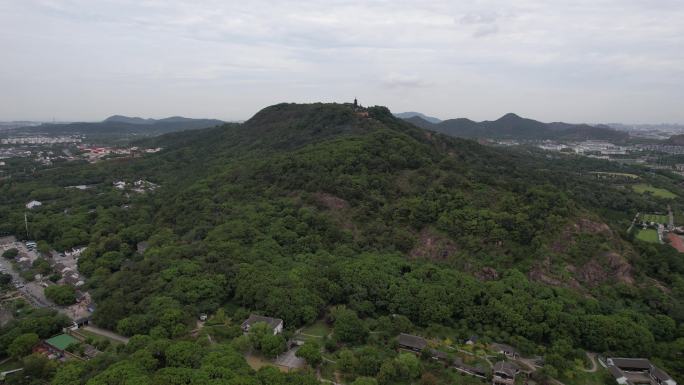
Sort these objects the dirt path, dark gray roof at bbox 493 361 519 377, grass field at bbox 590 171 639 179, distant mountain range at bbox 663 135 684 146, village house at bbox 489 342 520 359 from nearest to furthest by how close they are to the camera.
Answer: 1. dark gray roof at bbox 493 361 519 377
2. the dirt path
3. village house at bbox 489 342 520 359
4. grass field at bbox 590 171 639 179
5. distant mountain range at bbox 663 135 684 146

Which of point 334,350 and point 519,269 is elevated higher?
point 519,269

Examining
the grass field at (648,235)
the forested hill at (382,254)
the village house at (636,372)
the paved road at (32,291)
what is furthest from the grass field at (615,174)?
the paved road at (32,291)

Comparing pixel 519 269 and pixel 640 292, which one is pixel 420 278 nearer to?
pixel 519 269

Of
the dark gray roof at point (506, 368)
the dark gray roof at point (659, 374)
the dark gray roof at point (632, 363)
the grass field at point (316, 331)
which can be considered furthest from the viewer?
the grass field at point (316, 331)

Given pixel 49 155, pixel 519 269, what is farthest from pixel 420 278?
pixel 49 155

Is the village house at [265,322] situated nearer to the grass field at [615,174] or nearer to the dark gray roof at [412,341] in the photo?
the dark gray roof at [412,341]

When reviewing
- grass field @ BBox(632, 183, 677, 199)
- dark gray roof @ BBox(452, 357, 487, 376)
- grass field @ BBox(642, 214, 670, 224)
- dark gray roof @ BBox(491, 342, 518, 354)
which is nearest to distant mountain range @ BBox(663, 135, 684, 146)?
grass field @ BBox(632, 183, 677, 199)

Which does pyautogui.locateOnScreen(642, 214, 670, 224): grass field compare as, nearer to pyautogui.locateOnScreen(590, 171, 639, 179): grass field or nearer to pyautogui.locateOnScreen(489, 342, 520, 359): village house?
pyautogui.locateOnScreen(590, 171, 639, 179): grass field
